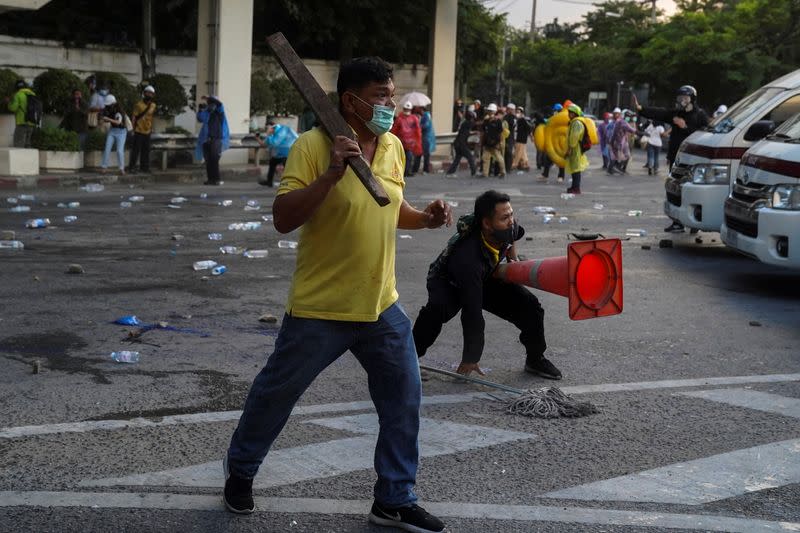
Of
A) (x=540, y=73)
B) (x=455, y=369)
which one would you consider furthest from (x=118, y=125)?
(x=540, y=73)

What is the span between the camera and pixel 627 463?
223 inches

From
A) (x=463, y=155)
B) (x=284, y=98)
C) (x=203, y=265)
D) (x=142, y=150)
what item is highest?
(x=284, y=98)

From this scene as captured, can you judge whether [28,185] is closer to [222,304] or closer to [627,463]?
[222,304]

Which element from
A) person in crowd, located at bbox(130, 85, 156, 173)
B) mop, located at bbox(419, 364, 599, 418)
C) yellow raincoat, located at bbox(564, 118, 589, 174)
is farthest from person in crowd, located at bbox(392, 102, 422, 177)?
mop, located at bbox(419, 364, 599, 418)

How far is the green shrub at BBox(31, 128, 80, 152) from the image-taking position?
22266 mm

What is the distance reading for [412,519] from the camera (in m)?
4.61

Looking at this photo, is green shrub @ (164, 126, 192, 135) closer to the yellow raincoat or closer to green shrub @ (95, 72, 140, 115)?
green shrub @ (95, 72, 140, 115)

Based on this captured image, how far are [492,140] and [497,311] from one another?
2068 centimetres

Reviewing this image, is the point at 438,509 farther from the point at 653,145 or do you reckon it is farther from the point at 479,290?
the point at 653,145

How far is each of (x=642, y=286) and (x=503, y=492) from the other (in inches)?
260

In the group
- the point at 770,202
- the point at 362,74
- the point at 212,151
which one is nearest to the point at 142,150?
the point at 212,151

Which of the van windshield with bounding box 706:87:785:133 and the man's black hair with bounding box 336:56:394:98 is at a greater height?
the van windshield with bounding box 706:87:785:133

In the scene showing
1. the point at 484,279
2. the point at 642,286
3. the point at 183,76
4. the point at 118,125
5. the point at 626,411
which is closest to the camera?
the point at 626,411

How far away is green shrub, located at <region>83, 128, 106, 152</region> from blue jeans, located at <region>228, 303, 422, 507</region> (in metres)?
19.9
